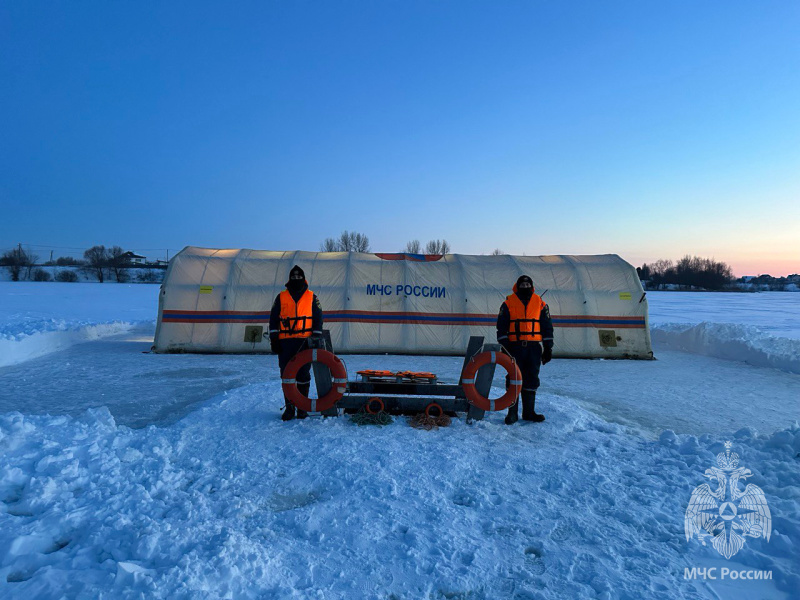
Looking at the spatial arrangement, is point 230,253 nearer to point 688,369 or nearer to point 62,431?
point 62,431

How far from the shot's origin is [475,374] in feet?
18.6

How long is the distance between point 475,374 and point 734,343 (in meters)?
10.9

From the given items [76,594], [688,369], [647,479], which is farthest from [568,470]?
[688,369]

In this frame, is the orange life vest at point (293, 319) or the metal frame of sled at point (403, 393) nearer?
the metal frame of sled at point (403, 393)

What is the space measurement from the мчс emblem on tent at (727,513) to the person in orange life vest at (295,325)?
14.5ft

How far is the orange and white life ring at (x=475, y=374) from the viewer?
5.60m

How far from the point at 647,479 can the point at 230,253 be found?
13.7 metres

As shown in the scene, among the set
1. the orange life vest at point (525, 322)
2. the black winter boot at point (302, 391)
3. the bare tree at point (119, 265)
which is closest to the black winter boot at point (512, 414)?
the orange life vest at point (525, 322)

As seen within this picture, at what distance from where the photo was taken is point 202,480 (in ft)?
13.2

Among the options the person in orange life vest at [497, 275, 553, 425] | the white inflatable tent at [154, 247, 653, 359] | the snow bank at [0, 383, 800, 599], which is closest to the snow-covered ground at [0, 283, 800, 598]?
the snow bank at [0, 383, 800, 599]

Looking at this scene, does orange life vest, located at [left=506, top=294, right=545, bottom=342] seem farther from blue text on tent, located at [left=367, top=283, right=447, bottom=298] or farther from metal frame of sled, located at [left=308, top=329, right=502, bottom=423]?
blue text on tent, located at [left=367, top=283, right=447, bottom=298]

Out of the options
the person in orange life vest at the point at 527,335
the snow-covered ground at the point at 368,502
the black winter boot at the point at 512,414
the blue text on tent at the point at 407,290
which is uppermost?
Result: the blue text on tent at the point at 407,290

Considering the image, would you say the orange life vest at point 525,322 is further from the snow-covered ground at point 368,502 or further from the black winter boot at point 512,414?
the snow-covered ground at point 368,502

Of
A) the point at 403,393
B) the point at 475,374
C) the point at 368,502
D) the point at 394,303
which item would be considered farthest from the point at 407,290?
the point at 368,502
